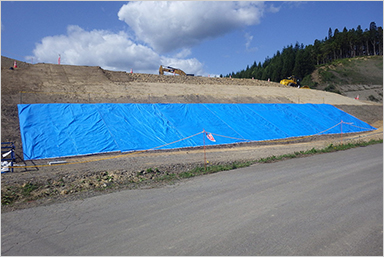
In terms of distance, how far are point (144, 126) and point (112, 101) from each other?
5.70 meters

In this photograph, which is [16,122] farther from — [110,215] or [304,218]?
[304,218]

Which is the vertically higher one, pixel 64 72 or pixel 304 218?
pixel 64 72

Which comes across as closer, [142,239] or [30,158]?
[142,239]

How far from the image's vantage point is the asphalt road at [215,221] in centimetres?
442

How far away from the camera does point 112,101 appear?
862 inches

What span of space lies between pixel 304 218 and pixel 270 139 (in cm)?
1459

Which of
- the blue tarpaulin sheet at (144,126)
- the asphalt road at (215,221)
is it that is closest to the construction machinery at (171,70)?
the blue tarpaulin sheet at (144,126)

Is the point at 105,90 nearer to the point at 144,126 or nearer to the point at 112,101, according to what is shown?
the point at 112,101

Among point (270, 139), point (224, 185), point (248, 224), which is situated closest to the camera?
point (248, 224)

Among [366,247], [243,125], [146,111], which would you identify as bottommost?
[366,247]

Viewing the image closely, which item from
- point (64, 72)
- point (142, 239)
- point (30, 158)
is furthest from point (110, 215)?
point (64, 72)

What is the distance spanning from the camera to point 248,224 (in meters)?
5.20

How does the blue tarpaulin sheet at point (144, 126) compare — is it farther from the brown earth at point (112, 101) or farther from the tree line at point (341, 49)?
the tree line at point (341, 49)

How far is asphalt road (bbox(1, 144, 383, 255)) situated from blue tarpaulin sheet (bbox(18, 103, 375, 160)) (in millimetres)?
8174
